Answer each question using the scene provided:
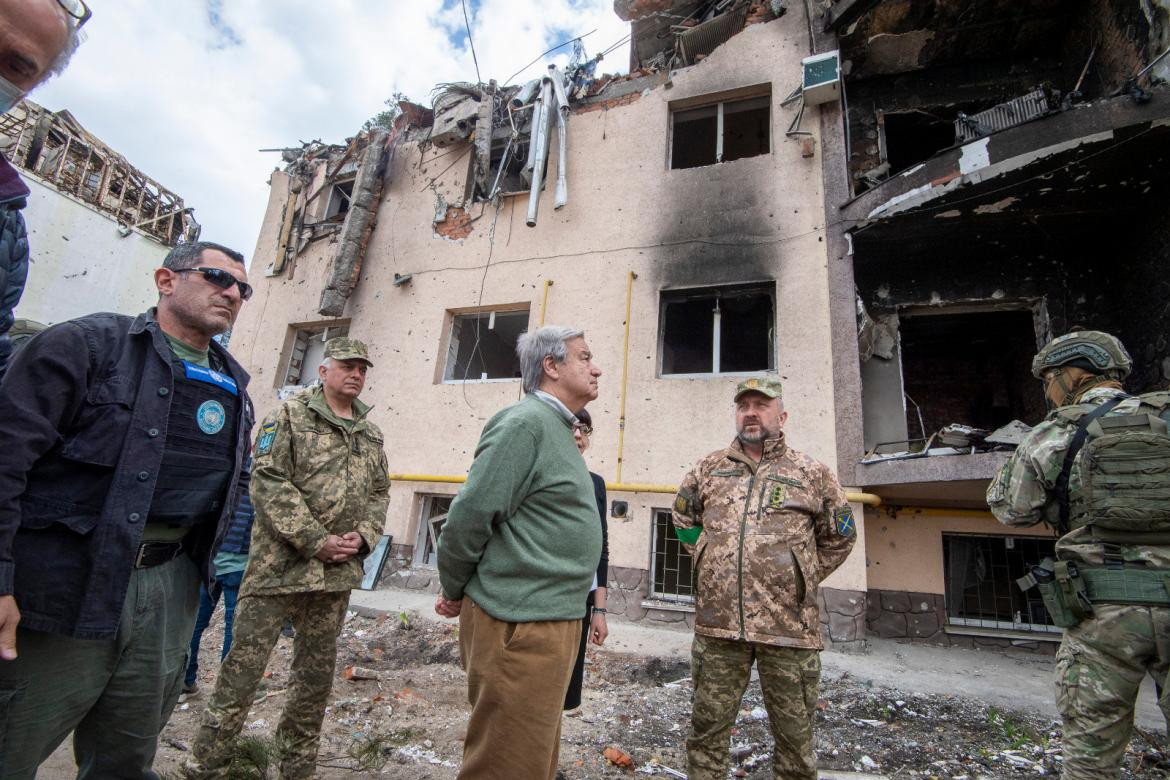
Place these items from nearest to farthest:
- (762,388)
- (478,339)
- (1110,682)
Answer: (1110,682), (762,388), (478,339)

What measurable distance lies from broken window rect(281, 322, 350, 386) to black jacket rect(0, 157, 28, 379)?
8834 mm

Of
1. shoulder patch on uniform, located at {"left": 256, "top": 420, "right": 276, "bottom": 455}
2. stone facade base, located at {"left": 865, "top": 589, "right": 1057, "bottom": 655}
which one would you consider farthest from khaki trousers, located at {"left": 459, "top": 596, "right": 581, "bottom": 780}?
stone facade base, located at {"left": 865, "top": 589, "right": 1057, "bottom": 655}

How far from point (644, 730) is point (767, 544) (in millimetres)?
1754

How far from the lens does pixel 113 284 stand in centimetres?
1761

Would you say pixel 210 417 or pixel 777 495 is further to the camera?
pixel 777 495

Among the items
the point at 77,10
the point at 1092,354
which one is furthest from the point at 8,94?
the point at 1092,354

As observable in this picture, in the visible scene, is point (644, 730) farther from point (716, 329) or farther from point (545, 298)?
point (545, 298)

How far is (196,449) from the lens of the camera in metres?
1.88

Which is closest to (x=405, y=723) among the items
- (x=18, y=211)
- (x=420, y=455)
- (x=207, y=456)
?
(x=207, y=456)

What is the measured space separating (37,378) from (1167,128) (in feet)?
28.7

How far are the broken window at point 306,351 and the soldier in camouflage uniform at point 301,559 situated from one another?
25.1 feet

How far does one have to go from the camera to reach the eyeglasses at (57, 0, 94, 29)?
1344 mm

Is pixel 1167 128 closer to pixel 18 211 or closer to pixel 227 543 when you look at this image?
pixel 18 211

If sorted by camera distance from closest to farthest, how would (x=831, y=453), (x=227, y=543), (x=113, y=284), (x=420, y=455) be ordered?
(x=227, y=543)
(x=831, y=453)
(x=420, y=455)
(x=113, y=284)
